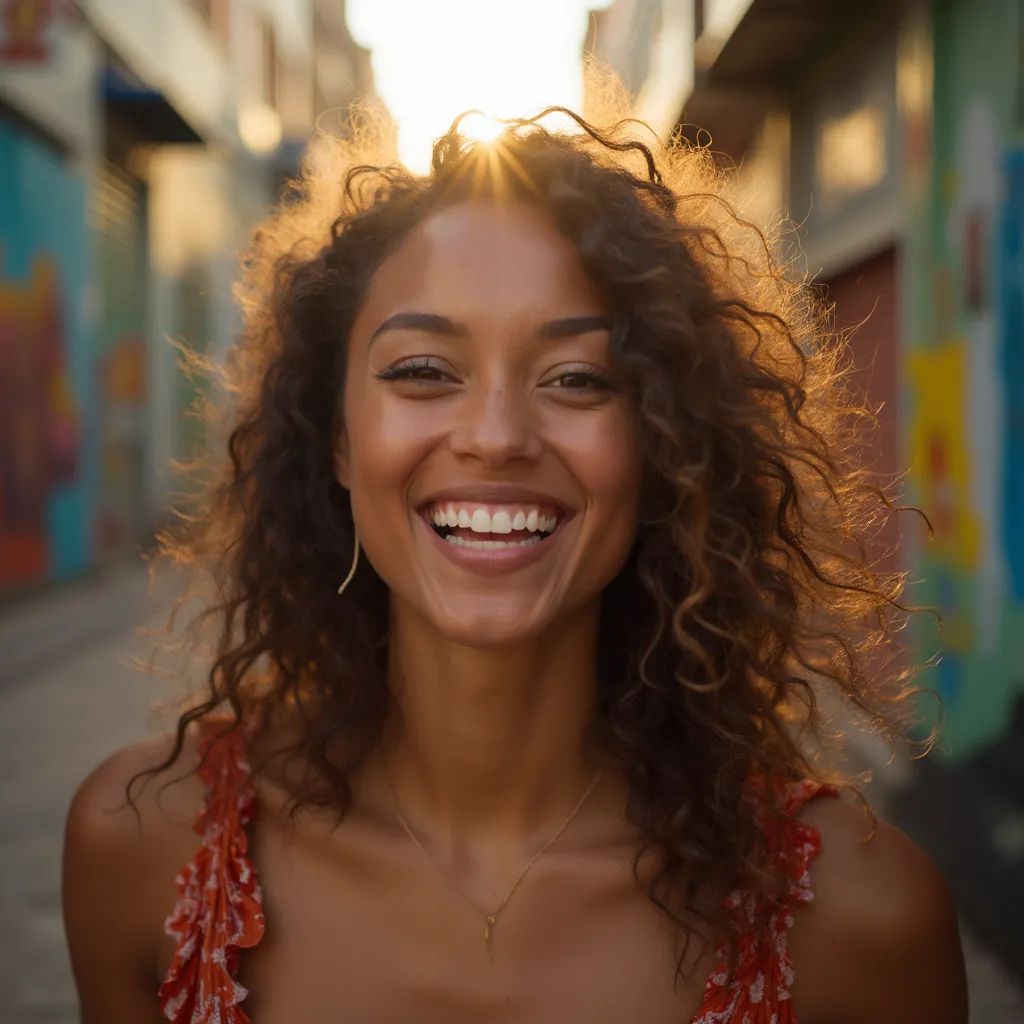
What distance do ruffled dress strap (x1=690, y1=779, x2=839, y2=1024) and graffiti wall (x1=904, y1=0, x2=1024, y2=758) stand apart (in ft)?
8.42

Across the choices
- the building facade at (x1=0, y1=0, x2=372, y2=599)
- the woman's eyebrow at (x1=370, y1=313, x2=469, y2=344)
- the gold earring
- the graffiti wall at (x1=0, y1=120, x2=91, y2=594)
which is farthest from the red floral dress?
the graffiti wall at (x1=0, y1=120, x2=91, y2=594)

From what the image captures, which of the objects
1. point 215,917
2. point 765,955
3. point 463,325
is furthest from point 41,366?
point 765,955

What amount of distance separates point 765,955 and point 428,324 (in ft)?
3.24

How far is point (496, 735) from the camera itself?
6.52ft

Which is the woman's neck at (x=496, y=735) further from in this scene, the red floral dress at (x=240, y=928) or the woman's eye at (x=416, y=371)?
the woman's eye at (x=416, y=371)

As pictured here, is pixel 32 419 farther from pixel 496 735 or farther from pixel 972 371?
pixel 496 735

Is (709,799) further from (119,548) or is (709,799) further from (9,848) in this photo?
(119,548)

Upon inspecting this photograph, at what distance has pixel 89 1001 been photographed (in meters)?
2.04

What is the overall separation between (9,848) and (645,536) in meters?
3.77

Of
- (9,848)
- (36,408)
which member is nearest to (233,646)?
(9,848)

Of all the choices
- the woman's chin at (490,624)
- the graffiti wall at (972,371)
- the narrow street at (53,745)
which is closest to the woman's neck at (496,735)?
the woman's chin at (490,624)

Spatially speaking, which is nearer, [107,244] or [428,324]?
[428,324]

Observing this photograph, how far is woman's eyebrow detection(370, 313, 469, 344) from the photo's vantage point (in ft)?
6.02

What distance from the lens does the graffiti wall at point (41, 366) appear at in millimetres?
11023
